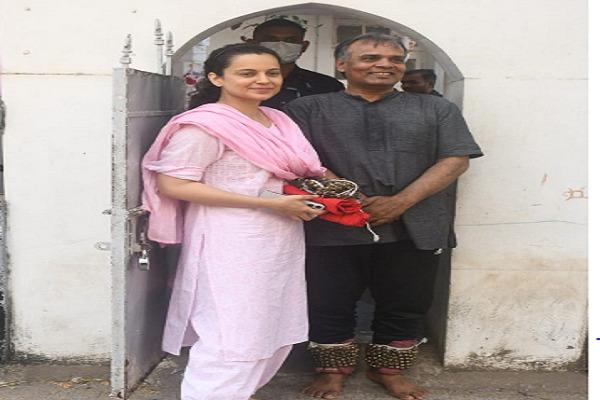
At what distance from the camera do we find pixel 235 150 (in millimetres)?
2730

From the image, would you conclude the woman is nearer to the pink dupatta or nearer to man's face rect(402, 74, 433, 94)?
the pink dupatta

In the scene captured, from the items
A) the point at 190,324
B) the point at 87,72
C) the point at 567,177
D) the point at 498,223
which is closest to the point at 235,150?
the point at 190,324

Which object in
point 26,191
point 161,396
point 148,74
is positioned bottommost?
point 161,396

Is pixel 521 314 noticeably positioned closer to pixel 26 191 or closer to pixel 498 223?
pixel 498 223

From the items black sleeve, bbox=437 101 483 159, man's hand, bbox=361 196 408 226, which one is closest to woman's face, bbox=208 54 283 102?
man's hand, bbox=361 196 408 226

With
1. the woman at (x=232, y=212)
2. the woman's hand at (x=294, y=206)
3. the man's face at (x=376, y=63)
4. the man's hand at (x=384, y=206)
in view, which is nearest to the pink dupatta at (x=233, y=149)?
the woman at (x=232, y=212)

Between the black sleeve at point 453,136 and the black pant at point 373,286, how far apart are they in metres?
0.46

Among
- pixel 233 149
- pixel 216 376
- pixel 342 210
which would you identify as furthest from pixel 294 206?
pixel 216 376

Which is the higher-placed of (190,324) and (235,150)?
(235,150)

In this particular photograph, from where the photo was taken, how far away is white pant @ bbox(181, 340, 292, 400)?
283 cm

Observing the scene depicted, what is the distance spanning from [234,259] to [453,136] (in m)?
1.05

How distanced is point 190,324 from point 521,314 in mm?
1665

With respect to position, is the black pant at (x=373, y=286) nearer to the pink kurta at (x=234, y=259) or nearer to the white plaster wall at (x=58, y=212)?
the pink kurta at (x=234, y=259)

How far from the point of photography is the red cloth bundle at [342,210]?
275 cm
